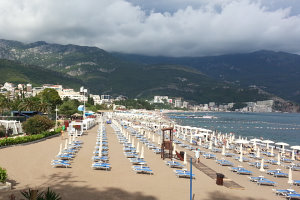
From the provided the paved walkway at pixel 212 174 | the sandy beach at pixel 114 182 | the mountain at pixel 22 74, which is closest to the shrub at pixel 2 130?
the sandy beach at pixel 114 182

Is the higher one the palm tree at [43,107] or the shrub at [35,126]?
the palm tree at [43,107]

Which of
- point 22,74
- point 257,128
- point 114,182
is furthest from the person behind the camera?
point 22,74

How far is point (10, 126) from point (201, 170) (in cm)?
2544

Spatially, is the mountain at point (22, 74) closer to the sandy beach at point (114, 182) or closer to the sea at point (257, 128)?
the sea at point (257, 128)

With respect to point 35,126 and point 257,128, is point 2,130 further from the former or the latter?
point 257,128

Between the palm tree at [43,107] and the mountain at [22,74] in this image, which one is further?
the mountain at [22,74]

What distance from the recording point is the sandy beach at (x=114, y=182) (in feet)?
37.5

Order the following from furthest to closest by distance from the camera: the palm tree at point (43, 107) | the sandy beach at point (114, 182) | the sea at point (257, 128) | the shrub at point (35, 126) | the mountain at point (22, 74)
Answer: the mountain at point (22, 74), the sea at point (257, 128), the palm tree at point (43, 107), the shrub at point (35, 126), the sandy beach at point (114, 182)

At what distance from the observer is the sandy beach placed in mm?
11422

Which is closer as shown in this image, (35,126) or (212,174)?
(212,174)

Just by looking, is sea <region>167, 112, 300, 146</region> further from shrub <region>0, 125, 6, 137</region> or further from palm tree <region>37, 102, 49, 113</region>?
shrub <region>0, 125, 6, 137</region>

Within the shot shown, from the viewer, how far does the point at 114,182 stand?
13258 mm

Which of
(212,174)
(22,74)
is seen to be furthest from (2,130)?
(22,74)

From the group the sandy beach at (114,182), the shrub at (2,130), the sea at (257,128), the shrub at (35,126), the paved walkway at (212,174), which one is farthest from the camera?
the sea at (257,128)
